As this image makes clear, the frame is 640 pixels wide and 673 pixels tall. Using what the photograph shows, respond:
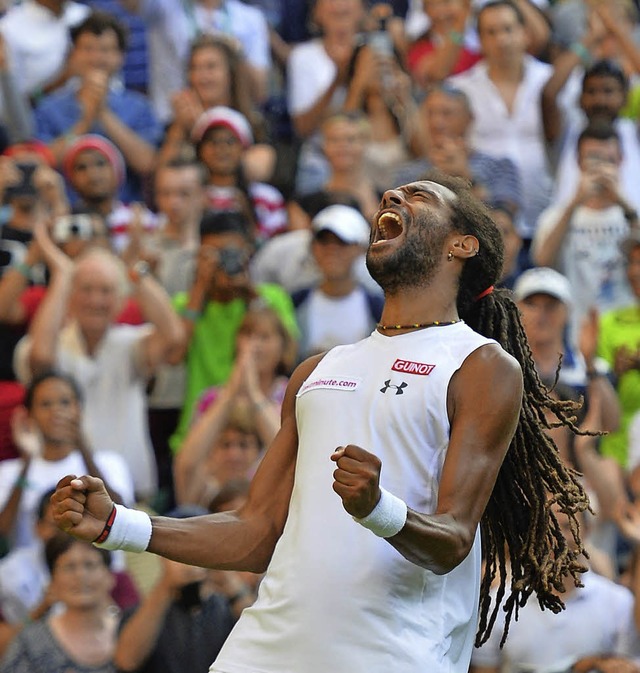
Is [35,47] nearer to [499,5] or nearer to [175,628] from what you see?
[499,5]

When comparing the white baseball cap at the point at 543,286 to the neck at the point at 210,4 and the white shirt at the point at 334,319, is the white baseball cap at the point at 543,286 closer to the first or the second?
the white shirt at the point at 334,319

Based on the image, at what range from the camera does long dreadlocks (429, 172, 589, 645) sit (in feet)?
13.1

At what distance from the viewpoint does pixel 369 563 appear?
12.6 ft

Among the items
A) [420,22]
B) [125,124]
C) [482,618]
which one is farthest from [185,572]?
[420,22]

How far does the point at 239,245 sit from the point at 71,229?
916mm

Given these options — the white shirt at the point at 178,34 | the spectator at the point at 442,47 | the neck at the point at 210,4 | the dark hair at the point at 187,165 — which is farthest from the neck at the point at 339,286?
the neck at the point at 210,4

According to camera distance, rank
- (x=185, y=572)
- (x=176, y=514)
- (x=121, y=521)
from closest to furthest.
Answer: (x=121, y=521) → (x=185, y=572) → (x=176, y=514)

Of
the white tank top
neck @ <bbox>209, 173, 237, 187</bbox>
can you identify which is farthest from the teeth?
→ neck @ <bbox>209, 173, 237, 187</bbox>

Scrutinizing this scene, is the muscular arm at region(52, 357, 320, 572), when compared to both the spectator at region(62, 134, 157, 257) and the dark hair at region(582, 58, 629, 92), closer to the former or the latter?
the spectator at region(62, 134, 157, 257)

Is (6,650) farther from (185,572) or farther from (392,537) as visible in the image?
(392,537)

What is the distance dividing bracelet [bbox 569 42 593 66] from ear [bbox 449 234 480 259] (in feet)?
23.0

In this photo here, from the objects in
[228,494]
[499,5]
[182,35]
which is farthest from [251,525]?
[182,35]

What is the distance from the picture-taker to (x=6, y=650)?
21.5 ft

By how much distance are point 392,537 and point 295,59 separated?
817cm
